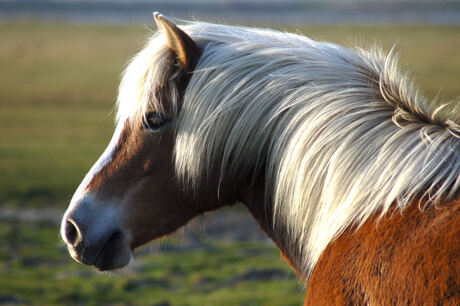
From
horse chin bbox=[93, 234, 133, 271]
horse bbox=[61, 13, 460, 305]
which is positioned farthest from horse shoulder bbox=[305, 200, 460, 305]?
horse chin bbox=[93, 234, 133, 271]

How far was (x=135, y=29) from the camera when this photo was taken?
149ft

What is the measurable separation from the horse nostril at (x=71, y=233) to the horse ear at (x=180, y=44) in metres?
0.89

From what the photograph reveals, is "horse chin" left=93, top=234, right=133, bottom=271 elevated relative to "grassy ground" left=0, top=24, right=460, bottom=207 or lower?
elevated

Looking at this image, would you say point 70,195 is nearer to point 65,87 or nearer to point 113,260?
point 113,260

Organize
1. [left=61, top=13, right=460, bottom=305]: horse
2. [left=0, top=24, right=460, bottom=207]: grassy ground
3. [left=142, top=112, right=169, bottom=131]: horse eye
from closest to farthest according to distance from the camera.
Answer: [left=61, top=13, right=460, bottom=305]: horse → [left=142, top=112, right=169, bottom=131]: horse eye → [left=0, top=24, right=460, bottom=207]: grassy ground

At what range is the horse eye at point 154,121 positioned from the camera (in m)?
2.58

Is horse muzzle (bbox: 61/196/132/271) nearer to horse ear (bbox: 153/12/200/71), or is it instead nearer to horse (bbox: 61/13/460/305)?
horse (bbox: 61/13/460/305)

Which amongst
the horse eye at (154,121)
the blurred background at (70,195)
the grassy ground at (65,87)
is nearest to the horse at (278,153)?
the horse eye at (154,121)

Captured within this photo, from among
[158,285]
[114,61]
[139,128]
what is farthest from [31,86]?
[139,128]

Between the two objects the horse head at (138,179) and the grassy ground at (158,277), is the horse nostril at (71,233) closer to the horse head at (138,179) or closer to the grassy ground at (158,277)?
the horse head at (138,179)

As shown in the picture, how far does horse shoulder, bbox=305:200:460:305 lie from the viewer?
180cm

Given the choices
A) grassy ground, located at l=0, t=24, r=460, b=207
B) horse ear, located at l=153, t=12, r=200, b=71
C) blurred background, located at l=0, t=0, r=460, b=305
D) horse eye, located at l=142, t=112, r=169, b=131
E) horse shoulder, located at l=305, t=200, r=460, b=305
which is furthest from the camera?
grassy ground, located at l=0, t=24, r=460, b=207

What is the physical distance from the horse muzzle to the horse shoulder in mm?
945

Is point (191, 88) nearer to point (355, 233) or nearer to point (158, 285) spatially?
point (355, 233)
